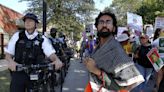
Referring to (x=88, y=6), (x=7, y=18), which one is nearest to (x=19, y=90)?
(x=88, y=6)

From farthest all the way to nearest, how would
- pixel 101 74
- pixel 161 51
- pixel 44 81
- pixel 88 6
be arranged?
pixel 88 6 < pixel 161 51 < pixel 44 81 < pixel 101 74

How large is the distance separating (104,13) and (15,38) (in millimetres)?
2057

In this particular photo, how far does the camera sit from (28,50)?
5.92 m

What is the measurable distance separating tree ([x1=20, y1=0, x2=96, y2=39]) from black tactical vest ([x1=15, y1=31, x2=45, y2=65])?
28.7 metres

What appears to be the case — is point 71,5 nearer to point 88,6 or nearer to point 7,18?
point 88,6

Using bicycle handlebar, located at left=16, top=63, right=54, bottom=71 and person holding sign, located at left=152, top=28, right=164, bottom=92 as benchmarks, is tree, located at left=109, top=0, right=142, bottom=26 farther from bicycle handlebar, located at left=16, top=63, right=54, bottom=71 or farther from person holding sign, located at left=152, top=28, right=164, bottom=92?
bicycle handlebar, located at left=16, top=63, right=54, bottom=71

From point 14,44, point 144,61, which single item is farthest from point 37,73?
point 144,61

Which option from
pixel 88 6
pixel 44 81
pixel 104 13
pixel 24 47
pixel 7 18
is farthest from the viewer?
pixel 7 18

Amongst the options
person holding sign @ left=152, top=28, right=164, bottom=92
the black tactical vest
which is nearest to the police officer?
the black tactical vest

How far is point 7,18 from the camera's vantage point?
47.1m

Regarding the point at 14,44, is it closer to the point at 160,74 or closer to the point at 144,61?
the point at 160,74

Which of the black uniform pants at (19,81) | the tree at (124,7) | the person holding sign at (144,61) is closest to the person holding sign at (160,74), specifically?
the black uniform pants at (19,81)

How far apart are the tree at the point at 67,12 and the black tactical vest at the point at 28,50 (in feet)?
94.0

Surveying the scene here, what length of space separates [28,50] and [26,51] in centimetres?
4
